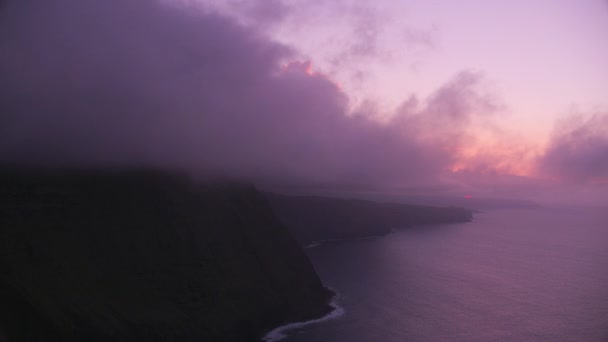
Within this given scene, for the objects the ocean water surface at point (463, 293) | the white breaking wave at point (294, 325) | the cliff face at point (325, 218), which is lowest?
the white breaking wave at point (294, 325)

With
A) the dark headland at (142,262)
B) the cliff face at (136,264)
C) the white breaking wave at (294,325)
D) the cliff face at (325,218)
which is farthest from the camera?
the cliff face at (325,218)

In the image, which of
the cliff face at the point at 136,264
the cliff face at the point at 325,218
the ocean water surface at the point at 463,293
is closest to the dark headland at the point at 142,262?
the cliff face at the point at 136,264

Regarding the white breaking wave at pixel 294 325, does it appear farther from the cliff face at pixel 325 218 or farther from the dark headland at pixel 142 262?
the cliff face at pixel 325 218

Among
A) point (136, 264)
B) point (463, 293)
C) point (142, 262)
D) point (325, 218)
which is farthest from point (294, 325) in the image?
point (325, 218)

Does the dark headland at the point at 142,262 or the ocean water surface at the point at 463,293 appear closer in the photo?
the dark headland at the point at 142,262

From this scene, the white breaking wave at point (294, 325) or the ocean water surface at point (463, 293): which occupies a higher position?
the ocean water surface at point (463, 293)

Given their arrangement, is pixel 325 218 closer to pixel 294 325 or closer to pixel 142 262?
pixel 294 325
